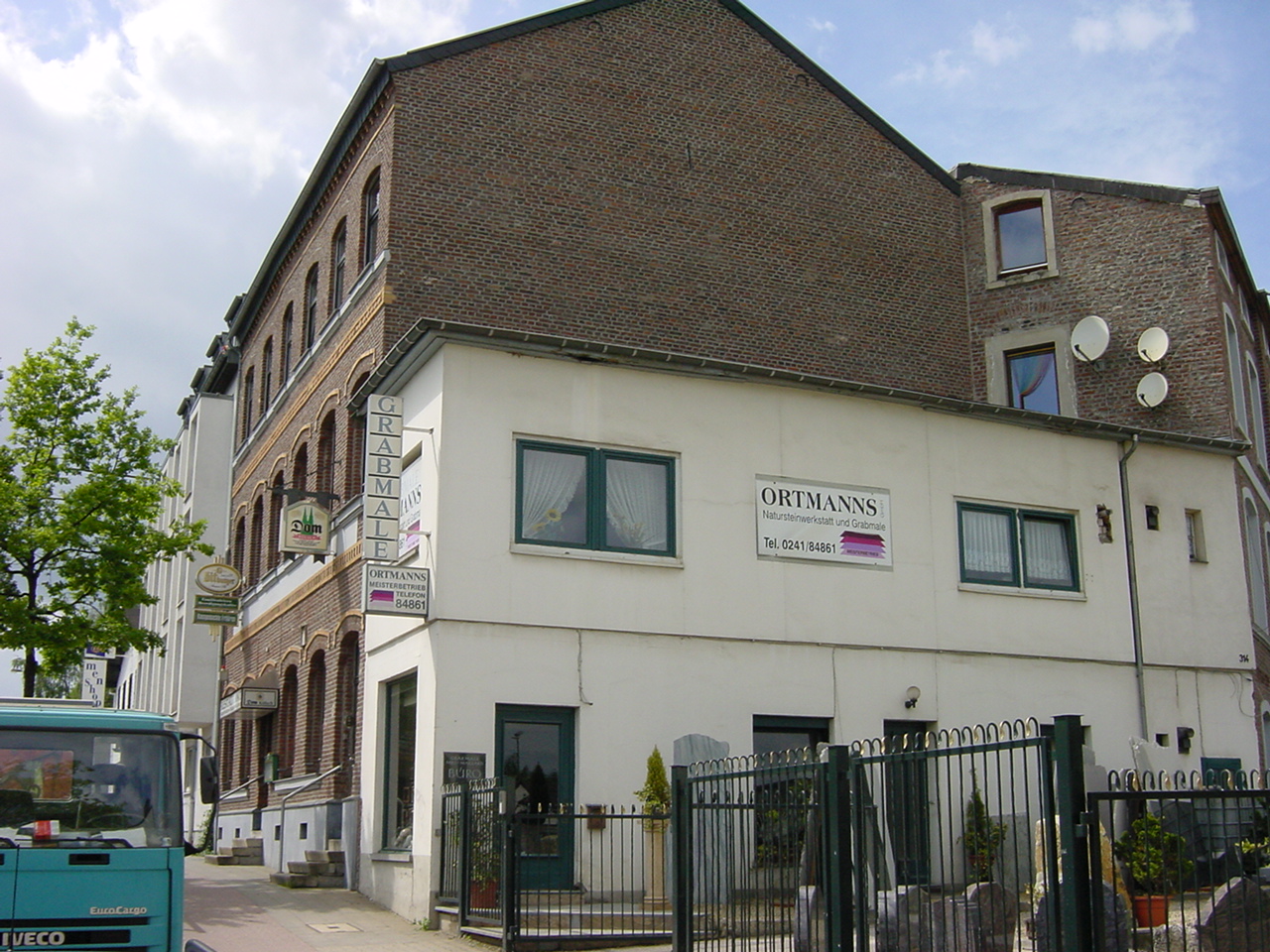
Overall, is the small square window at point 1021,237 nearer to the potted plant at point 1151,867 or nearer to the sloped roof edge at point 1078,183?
the sloped roof edge at point 1078,183

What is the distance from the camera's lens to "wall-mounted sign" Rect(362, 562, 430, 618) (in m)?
15.5

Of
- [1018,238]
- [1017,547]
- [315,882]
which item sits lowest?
[315,882]

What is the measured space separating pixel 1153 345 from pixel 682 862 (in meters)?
15.5

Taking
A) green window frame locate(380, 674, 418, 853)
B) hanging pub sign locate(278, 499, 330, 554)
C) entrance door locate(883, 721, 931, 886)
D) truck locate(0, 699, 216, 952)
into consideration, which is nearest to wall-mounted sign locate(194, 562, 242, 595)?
hanging pub sign locate(278, 499, 330, 554)

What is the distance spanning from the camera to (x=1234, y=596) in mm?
21094

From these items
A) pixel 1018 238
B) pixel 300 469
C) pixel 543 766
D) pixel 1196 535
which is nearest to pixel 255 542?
pixel 300 469

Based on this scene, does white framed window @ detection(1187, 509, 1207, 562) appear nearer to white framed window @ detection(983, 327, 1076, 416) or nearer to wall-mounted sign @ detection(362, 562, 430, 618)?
white framed window @ detection(983, 327, 1076, 416)

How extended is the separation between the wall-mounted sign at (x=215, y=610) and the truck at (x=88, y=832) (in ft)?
56.3

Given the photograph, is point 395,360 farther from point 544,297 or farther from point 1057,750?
point 1057,750

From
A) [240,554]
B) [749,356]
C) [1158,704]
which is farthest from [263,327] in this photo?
[1158,704]

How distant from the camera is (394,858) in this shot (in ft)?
54.5

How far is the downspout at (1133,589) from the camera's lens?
64.4 feet

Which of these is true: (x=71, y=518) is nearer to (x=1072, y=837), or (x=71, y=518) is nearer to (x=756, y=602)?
(x=756, y=602)

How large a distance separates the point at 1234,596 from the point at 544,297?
11.6 metres
